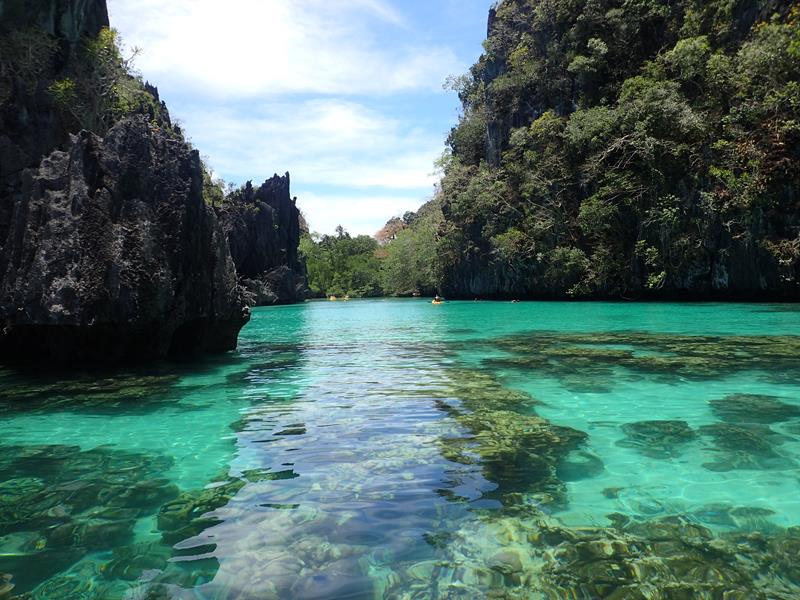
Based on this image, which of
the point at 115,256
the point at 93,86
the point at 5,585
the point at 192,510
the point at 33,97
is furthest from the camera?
the point at 93,86

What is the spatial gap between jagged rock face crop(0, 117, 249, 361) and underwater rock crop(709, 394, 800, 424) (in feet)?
26.4

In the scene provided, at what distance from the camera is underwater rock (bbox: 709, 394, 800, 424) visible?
5.32m

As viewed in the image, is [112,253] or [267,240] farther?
[267,240]

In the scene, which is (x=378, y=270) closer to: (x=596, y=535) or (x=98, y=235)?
(x=98, y=235)

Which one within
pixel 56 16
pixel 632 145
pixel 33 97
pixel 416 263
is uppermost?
pixel 56 16

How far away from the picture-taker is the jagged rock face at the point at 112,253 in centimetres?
849

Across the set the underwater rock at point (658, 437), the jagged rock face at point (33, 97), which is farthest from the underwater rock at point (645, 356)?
the jagged rock face at point (33, 97)

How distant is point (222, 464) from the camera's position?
4383mm

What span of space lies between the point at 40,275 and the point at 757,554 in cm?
949

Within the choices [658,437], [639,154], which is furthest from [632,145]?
[658,437]

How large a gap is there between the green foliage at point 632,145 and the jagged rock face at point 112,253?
22.0m

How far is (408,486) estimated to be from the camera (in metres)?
3.71

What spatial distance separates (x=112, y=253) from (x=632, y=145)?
2536 cm

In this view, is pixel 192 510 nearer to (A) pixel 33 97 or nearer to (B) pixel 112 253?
(B) pixel 112 253
